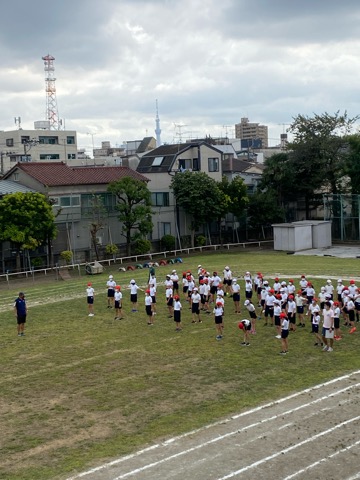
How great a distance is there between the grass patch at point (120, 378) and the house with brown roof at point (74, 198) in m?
20.3

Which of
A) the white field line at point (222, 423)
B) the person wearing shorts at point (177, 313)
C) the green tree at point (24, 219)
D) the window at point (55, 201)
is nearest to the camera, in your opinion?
the white field line at point (222, 423)

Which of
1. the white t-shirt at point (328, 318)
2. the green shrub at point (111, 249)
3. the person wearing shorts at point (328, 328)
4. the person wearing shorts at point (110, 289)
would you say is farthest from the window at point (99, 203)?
the white t-shirt at point (328, 318)

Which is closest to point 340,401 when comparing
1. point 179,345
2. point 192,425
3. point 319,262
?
point 192,425

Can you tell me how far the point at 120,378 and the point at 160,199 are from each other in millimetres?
40263

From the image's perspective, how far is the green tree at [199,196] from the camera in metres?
57.6

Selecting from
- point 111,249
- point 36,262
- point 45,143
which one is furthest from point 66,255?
point 45,143

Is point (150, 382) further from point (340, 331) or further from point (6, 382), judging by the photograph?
point (340, 331)

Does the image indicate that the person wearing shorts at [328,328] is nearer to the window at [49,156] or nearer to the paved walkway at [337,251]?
the paved walkway at [337,251]

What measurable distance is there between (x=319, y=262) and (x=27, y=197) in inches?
856

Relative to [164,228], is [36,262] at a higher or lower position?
lower

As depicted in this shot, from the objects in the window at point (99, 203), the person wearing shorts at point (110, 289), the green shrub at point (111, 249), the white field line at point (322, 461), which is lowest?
the white field line at point (322, 461)

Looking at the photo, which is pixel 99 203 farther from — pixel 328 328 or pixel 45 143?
pixel 45 143

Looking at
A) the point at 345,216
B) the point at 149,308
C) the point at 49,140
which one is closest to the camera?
the point at 149,308

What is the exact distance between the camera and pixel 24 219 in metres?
46.3
